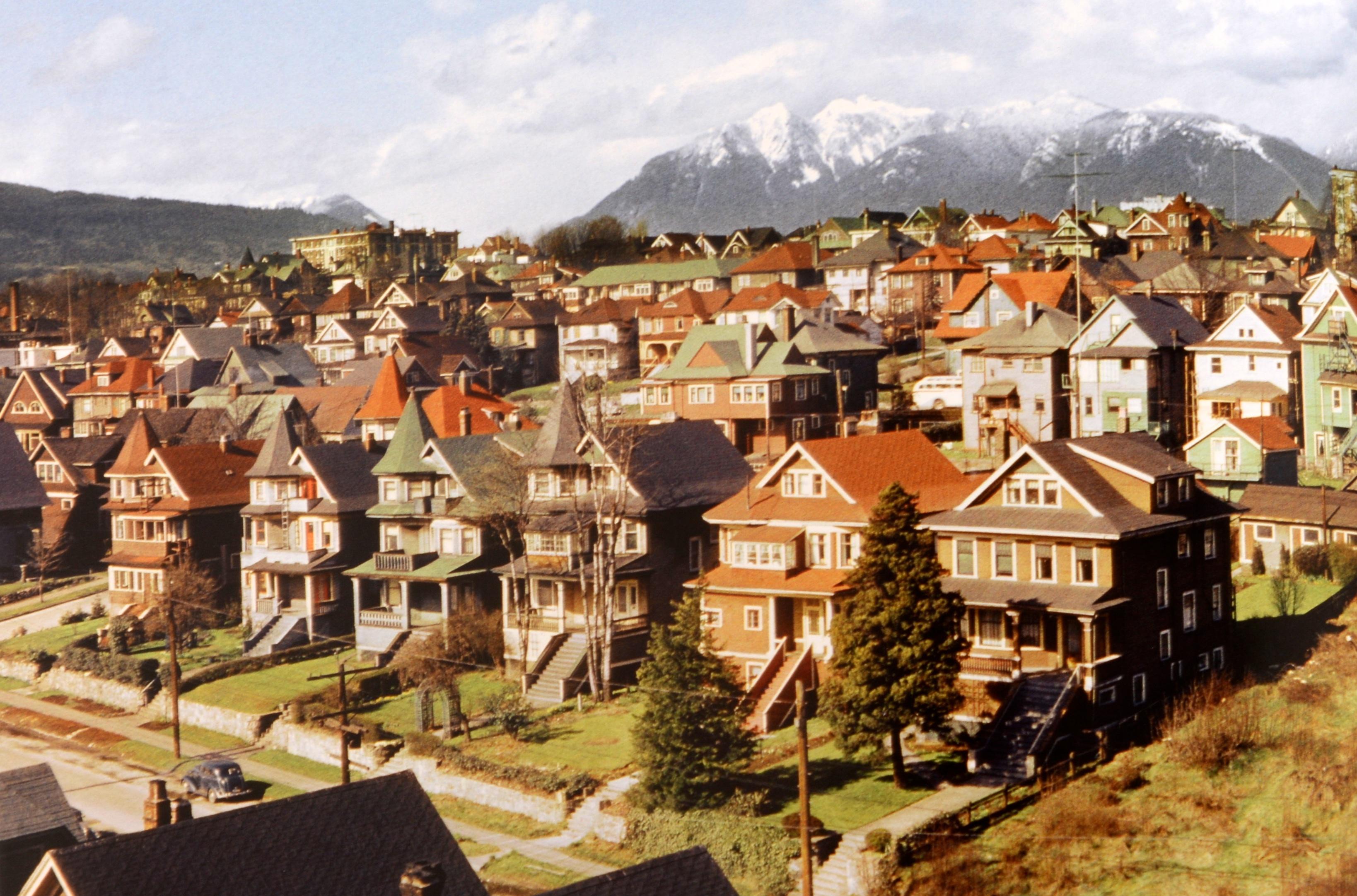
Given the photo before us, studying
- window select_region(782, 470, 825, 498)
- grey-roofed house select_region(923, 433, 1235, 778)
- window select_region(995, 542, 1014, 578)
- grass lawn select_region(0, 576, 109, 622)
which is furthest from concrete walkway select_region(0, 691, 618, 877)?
window select_region(782, 470, 825, 498)

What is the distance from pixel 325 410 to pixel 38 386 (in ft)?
96.0

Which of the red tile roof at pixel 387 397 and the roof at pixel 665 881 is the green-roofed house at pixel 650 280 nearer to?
the red tile roof at pixel 387 397

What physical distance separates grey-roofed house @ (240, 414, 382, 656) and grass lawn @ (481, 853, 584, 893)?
1047 inches

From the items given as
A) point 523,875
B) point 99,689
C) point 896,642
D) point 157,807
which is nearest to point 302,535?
point 99,689

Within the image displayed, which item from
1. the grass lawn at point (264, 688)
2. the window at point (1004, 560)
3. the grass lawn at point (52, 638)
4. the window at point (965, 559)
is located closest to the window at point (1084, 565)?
the window at point (1004, 560)

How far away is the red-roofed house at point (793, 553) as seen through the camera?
169 feet

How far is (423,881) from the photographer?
26594mm

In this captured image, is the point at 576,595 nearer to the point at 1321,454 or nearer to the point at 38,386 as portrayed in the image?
the point at 1321,454

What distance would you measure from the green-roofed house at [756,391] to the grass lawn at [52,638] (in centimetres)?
3165

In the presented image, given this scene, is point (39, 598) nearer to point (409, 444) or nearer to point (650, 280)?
point (409, 444)

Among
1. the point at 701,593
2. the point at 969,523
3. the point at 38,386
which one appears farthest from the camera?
the point at 38,386

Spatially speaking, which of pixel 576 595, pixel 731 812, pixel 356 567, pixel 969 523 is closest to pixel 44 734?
pixel 356 567

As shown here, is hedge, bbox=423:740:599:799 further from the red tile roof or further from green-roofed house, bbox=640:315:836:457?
the red tile roof

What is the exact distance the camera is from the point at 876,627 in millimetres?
43000
